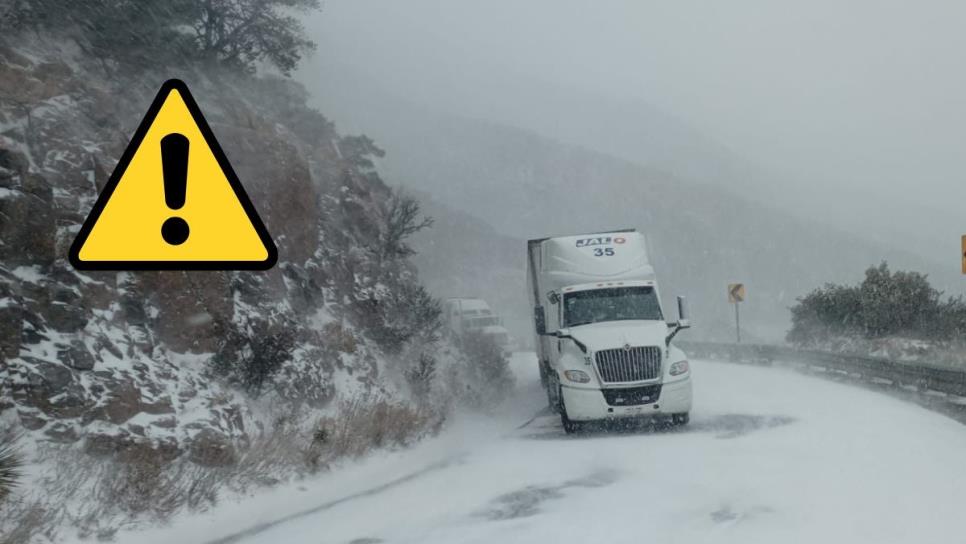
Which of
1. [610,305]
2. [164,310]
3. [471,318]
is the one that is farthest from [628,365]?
[471,318]

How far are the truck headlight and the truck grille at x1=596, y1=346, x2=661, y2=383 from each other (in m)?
0.27

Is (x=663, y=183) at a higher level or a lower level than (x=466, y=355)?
higher

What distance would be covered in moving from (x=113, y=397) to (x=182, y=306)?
8.29ft

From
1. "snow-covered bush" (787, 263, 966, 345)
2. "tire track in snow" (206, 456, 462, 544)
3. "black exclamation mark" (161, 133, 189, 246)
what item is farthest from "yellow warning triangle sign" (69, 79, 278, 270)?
"snow-covered bush" (787, 263, 966, 345)

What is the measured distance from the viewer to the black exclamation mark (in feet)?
13.1

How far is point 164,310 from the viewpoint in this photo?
12.7 metres

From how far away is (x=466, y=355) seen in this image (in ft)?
80.0

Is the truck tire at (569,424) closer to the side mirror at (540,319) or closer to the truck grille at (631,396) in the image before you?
the truck grille at (631,396)

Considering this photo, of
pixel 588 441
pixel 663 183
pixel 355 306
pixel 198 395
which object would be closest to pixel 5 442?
pixel 198 395

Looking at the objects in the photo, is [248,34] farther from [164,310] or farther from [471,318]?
[471,318]

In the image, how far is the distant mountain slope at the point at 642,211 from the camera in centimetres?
Answer: 14738

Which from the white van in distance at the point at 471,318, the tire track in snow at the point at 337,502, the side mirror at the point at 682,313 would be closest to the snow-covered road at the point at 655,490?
the tire track in snow at the point at 337,502

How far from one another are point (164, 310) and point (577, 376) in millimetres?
7320

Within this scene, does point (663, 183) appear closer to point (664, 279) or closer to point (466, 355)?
point (664, 279)
